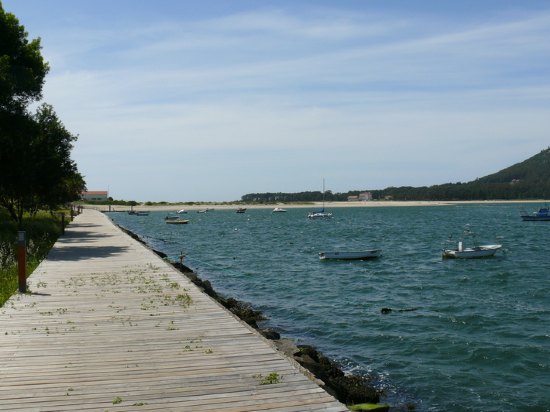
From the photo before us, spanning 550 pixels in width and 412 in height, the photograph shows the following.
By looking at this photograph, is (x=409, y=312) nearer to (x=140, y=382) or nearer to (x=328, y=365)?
(x=328, y=365)

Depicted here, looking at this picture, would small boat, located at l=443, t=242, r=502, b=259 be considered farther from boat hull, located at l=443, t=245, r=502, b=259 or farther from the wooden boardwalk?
the wooden boardwalk

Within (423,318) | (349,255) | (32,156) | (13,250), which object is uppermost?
(32,156)

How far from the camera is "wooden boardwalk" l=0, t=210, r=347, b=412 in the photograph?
6.68 m

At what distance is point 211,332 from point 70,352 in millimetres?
2476

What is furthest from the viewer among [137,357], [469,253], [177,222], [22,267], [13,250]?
[177,222]

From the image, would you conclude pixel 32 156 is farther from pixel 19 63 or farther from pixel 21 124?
pixel 19 63

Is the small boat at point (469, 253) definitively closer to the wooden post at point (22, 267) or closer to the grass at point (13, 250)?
the grass at point (13, 250)

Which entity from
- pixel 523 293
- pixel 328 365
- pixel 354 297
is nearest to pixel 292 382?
pixel 328 365

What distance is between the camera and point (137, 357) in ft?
27.8

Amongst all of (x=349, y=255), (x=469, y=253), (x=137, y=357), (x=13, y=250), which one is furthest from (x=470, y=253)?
(x=137, y=357)

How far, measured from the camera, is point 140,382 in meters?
7.31

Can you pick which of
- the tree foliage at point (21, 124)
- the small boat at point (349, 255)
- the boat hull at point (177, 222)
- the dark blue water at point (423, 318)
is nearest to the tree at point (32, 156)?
the tree foliage at point (21, 124)

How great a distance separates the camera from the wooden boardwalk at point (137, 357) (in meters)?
6.68

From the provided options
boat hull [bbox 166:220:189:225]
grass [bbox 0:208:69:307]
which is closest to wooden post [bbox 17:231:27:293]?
grass [bbox 0:208:69:307]
